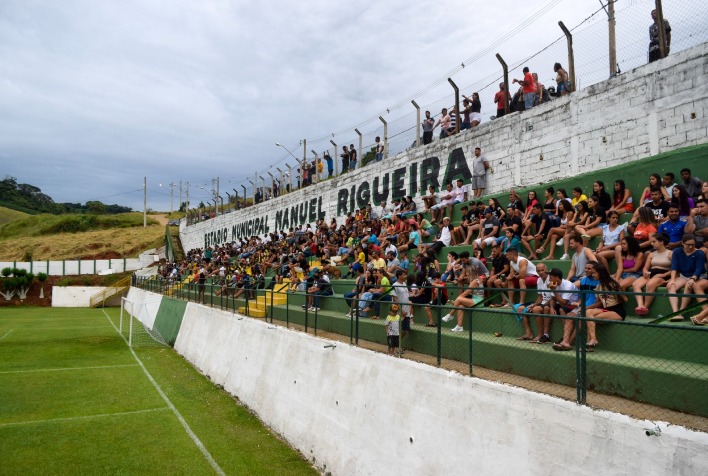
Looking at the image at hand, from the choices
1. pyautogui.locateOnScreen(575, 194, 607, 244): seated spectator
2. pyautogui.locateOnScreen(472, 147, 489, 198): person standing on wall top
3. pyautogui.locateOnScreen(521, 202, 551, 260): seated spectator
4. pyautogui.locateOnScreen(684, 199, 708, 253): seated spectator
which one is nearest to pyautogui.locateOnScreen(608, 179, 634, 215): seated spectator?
pyautogui.locateOnScreen(575, 194, 607, 244): seated spectator

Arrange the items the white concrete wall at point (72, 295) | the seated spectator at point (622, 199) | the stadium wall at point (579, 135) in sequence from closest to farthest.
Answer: the seated spectator at point (622, 199)
the stadium wall at point (579, 135)
the white concrete wall at point (72, 295)

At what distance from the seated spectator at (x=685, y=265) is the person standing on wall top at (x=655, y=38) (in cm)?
596

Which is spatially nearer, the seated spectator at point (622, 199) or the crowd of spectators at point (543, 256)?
the crowd of spectators at point (543, 256)

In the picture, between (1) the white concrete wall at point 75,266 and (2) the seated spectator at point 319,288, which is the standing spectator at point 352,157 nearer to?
(2) the seated spectator at point 319,288

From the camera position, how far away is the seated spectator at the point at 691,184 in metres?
7.80

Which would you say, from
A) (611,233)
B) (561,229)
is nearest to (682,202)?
(611,233)

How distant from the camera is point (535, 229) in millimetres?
9672

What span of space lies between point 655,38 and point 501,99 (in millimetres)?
4542

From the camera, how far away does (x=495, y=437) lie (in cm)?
478

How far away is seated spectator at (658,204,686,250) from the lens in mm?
6926

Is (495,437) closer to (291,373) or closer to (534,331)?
(534,331)

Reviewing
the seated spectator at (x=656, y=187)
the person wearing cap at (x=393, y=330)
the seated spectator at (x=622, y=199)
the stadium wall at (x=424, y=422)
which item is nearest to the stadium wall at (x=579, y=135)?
the seated spectator at (x=622, y=199)

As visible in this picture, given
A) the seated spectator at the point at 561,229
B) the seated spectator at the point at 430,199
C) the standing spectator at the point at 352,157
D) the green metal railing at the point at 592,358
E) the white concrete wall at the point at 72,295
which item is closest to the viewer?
the green metal railing at the point at 592,358

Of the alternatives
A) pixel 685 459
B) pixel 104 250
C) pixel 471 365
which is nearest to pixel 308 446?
pixel 471 365
